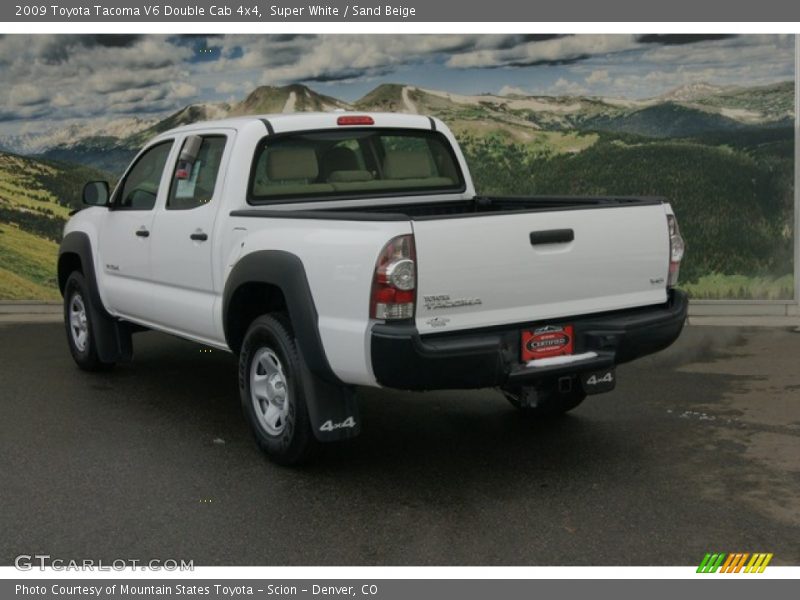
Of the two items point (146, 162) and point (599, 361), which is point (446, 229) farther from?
point (146, 162)

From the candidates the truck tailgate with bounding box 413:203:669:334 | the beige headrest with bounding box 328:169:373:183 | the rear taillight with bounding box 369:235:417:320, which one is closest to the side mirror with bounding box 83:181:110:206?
the beige headrest with bounding box 328:169:373:183

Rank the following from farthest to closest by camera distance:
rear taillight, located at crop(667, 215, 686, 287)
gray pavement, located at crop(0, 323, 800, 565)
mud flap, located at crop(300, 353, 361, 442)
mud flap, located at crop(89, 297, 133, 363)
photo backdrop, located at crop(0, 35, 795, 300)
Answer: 1. photo backdrop, located at crop(0, 35, 795, 300)
2. mud flap, located at crop(89, 297, 133, 363)
3. rear taillight, located at crop(667, 215, 686, 287)
4. mud flap, located at crop(300, 353, 361, 442)
5. gray pavement, located at crop(0, 323, 800, 565)

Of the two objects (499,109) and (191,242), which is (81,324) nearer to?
(191,242)

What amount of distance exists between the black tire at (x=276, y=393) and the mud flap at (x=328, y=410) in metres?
0.06

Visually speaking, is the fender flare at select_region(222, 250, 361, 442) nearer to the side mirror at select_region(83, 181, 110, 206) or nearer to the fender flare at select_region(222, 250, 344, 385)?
the fender flare at select_region(222, 250, 344, 385)

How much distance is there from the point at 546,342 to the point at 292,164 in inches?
83.9

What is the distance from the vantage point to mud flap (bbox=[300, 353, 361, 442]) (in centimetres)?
532

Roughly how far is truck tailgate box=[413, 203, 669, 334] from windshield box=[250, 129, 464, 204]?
70.2 inches

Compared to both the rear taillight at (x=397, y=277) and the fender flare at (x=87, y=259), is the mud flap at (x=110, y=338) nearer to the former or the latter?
the fender flare at (x=87, y=259)

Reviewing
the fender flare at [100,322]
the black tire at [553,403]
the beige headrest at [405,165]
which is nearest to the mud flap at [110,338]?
the fender flare at [100,322]

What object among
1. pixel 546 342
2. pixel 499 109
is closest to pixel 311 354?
pixel 546 342

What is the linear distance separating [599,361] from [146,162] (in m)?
3.86

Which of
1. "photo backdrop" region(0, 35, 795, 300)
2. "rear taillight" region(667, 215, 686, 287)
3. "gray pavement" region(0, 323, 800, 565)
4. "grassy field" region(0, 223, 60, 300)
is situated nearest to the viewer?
"gray pavement" region(0, 323, 800, 565)

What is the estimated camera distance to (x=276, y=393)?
5738mm
